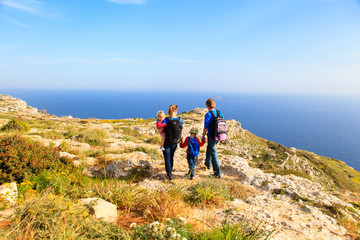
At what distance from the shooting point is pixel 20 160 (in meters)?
5.44

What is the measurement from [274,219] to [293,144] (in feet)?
648

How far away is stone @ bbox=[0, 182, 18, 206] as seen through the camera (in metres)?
3.89

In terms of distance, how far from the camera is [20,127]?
14.1 meters

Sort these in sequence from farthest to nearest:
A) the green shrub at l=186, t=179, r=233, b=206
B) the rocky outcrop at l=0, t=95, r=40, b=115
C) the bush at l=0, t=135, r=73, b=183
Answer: the rocky outcrop at l=0, t=95, r=40, b=115 → the bush at l=0, t=135, r=73, b=183 → the green shrub at l=186, t=179, r=233, b=206

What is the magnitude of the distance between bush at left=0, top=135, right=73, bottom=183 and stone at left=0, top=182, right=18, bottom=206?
78 cm

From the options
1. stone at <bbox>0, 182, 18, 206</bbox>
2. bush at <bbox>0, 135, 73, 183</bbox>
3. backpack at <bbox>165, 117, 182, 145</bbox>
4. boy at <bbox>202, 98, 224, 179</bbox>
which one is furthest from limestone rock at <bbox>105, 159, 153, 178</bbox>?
stone at <bbox>0, 182, 18, 206</bbox>

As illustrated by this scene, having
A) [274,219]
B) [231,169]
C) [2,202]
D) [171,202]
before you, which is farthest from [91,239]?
[231,169]

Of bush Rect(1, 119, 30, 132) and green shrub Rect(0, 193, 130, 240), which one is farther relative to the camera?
bush Rect(1, 119, 30, 132)

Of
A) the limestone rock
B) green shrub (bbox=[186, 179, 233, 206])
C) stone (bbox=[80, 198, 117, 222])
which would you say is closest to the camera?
stone (bbox=[80, 198, 117, 222])

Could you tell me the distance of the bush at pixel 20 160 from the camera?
5164mm

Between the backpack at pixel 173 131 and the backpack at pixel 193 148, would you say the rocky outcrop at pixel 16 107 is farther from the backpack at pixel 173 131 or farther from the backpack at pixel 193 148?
the backpack at pixel 193 148

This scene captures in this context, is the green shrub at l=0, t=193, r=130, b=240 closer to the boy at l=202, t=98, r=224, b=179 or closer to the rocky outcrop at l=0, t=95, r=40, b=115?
the boy at l=202, t=98, r=224, b=179

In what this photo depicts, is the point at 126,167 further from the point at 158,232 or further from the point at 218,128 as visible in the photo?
the point at 158,232

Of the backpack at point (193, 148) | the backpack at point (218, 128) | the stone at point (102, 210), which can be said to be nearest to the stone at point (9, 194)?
the stone at point (102, 210)
